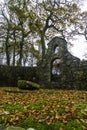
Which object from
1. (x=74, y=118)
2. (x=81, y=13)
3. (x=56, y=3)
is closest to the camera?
(x=74, y=118)

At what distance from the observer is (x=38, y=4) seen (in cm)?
3219

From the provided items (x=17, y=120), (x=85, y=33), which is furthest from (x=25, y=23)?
(x=17, y=120)

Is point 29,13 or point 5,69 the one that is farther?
point 29,13

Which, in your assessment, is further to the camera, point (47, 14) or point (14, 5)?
point (14, 5)

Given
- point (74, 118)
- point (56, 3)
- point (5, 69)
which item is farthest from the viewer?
point (56, 3)

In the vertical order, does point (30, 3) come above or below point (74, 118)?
above

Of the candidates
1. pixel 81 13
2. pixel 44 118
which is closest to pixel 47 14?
pixel 81 13

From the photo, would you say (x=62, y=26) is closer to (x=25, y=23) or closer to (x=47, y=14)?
(x=47, y=14)

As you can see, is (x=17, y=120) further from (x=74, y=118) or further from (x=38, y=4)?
(x=38, y=4)

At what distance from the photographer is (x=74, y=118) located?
762cm

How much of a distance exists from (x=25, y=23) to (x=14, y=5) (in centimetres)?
261

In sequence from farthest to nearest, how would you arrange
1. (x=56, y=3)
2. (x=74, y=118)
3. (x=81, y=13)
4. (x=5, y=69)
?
(x=81, y=13), (x=56, y=3), (x=5, y=69), (x=74, y=118)

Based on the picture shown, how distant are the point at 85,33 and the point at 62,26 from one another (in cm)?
272

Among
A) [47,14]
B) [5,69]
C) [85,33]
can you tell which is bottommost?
[5,69]
